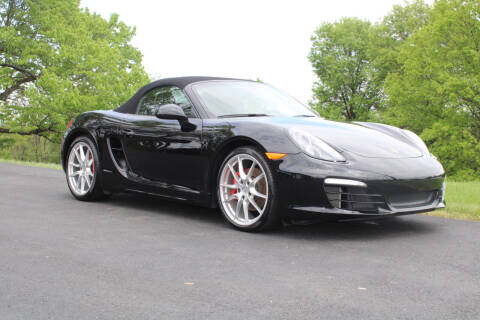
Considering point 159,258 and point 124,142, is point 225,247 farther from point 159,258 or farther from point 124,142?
point 124,142

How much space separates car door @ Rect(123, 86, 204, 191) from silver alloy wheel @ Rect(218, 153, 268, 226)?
12.3 inches

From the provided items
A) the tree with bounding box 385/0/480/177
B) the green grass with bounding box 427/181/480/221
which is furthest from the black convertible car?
the tree with bounding box 385/0/480/177

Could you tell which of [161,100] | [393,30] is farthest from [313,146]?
[393,30]

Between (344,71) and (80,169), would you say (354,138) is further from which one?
(344,71)

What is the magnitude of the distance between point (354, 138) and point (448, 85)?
84.8ft

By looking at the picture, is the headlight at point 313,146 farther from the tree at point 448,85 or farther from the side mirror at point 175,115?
the tree at point 448,85

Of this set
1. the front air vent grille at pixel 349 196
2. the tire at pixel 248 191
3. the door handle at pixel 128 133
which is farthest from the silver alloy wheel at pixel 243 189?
the door handle at pixel 128 133

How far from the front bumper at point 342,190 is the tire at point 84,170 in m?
2.73

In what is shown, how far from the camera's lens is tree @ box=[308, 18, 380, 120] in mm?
42469

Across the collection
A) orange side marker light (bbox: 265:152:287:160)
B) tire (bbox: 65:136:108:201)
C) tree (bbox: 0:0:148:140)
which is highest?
tree (bbox: 0:0:148:140)

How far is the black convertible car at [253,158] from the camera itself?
14.8 feet

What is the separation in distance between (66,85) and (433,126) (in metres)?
19.4

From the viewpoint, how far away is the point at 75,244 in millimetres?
4340

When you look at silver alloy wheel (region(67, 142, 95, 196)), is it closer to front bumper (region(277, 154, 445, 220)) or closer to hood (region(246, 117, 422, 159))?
hood (region(246, 117, 422, 159))
